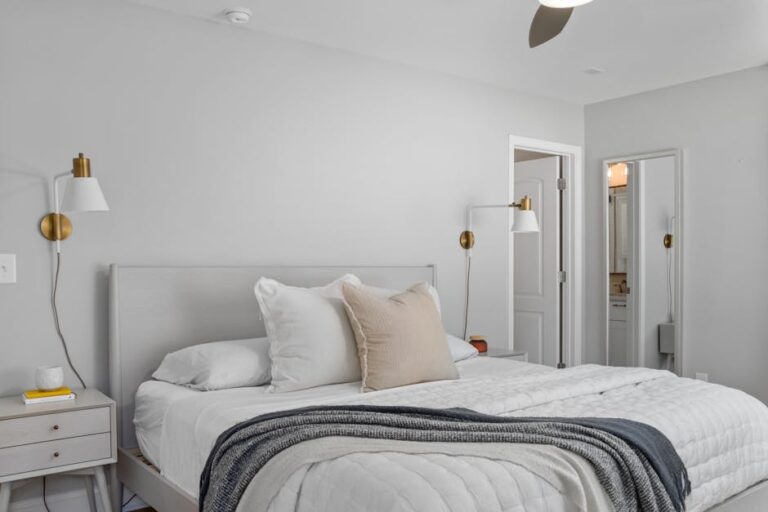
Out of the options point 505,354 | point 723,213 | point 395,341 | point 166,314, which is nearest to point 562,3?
point 395,341

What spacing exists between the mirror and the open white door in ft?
1.22

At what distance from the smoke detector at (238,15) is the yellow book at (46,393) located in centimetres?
181

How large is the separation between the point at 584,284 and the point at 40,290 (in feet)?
12.3

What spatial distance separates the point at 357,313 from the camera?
285cm

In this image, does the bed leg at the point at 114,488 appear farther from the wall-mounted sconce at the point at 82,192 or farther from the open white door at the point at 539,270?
the open white door at the point at 539,270

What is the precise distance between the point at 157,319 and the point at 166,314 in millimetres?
46

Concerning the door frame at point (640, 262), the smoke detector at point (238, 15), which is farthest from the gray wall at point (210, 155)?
the door frame at point (640, 262)

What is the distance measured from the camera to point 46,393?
2680mm

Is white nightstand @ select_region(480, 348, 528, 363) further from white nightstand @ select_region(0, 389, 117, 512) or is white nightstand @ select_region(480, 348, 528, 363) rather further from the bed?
white nightstand @ select_region(0, 389, 117, 512)

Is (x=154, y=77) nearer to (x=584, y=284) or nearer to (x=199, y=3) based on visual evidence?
(x=199, y=3)

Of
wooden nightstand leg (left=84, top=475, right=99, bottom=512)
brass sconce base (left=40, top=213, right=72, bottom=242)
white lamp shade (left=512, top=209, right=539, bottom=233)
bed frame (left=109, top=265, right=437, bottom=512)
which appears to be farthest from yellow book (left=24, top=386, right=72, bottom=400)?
white lamp shade (left=512, top=209, right=539, bottom=233)

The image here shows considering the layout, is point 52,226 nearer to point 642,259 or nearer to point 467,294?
point 467,294

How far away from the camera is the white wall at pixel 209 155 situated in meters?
2.89

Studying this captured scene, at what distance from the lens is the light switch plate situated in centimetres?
280
